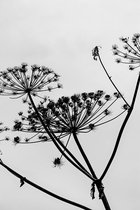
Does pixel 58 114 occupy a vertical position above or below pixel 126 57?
below

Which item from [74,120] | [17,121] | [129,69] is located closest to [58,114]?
[74,120]

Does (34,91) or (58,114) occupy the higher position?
(34,91)

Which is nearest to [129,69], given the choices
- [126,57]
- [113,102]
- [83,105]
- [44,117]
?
[126,57]

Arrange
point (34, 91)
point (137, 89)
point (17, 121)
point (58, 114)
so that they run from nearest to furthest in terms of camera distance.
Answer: point (137, 89) < point (58, 114) < point (17, 121) < point (34, 91)

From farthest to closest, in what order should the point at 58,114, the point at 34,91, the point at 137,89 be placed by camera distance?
the point at 34,91
the point at 58,114
the point at 137,89

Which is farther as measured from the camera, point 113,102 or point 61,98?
point 113,102

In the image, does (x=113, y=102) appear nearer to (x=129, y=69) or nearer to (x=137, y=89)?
(x=129, y=69)

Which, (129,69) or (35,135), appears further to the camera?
(129,69)

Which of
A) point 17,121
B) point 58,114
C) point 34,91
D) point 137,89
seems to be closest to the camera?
point 137,89

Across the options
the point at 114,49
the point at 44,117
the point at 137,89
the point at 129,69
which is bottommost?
the point at 137,89

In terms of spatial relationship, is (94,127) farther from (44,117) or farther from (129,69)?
(129,69)
